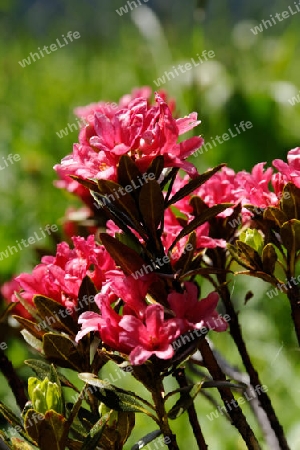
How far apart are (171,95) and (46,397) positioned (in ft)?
9.45

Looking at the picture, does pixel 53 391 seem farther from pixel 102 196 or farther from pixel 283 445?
pixel 283 445

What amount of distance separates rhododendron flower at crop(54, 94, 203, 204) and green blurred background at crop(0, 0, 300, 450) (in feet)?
3.92

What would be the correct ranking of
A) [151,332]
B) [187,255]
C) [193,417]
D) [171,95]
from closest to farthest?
[151,332], [187,255], [193,417], [171,95]

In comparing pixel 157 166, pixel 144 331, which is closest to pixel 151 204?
pixel 157 166

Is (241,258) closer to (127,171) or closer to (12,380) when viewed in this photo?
(127,171)

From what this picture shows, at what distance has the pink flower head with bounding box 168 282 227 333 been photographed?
0.95 meters

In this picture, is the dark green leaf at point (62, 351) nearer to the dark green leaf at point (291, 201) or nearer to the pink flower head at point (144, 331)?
the pink flower head at point (144, 331)

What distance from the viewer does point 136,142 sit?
979 millimetres

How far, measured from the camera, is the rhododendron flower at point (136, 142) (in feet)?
3.19

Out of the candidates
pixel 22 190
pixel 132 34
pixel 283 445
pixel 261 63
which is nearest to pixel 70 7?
pixel 132 34

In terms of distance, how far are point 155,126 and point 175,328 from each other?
0.89 feet

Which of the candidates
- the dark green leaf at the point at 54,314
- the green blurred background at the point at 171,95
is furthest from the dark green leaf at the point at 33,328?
the green blurred background at the point at 171,95

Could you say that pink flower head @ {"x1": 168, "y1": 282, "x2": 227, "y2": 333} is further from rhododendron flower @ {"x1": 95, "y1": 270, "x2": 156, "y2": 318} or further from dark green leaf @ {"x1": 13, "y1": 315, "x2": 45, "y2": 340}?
dark green leaf @ {"x1": 13, "y1": 315, "x2": 45, "y2": 340}

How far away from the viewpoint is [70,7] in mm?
4730
